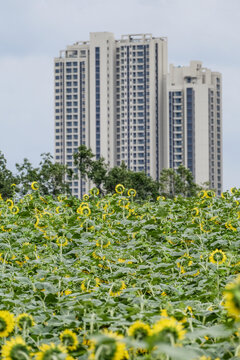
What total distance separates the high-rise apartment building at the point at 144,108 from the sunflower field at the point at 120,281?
7002 centimetres

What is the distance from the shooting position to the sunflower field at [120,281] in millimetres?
1912

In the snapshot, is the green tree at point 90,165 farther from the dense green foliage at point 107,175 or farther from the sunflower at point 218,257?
the sunflower at point 218,257

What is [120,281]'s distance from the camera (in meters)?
3.35

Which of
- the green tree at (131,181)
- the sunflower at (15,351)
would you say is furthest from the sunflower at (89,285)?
the green tree at (131,181)

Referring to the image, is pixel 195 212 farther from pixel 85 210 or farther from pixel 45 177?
pixel 45 177

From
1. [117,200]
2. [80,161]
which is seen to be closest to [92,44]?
[80,161]

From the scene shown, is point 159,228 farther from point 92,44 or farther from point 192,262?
point 92,44

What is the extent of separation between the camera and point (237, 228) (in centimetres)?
509

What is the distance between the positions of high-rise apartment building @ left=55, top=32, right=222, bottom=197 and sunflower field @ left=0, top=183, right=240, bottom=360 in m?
70.0

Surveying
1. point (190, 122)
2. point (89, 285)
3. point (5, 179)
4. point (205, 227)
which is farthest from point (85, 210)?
point (190, 122)

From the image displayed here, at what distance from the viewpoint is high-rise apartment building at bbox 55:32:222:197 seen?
7644cm

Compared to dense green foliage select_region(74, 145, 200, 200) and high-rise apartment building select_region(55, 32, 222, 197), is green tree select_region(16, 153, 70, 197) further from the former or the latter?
high-rise apartment building select_region(55, 32, 222, 197)

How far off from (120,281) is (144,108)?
247 feet

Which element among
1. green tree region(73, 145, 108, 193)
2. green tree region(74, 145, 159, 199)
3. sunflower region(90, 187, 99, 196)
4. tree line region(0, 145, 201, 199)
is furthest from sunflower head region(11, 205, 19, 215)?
green tree region(73, 145, 108, 193)
